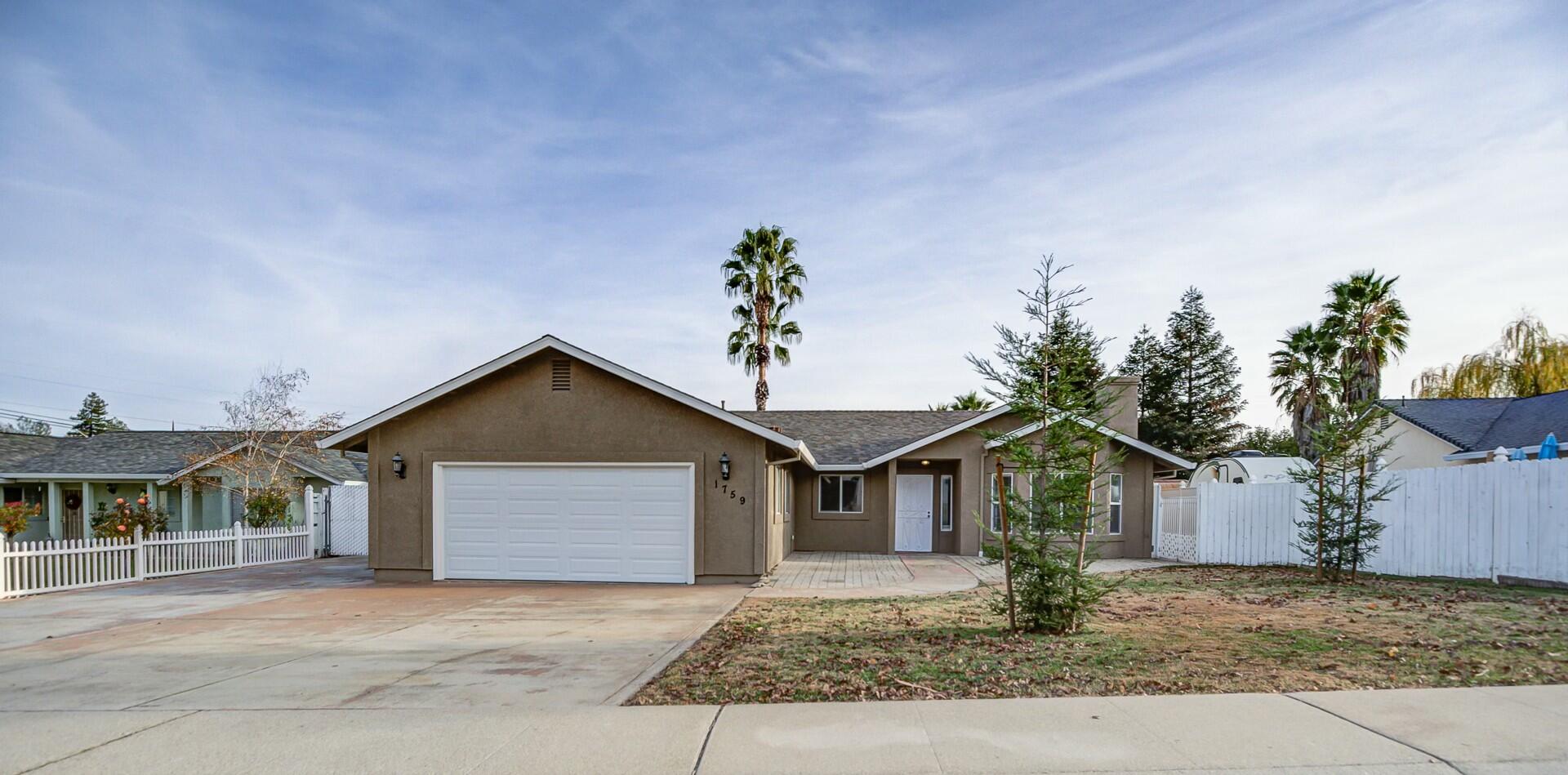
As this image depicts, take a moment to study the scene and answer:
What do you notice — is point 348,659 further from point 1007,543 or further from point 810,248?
point 810,248

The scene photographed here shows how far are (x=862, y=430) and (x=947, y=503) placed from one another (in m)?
3.16

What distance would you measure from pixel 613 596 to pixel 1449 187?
14.2 meters

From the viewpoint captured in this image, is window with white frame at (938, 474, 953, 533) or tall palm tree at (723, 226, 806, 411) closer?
window with white frame at (938, 474, 953, 533)

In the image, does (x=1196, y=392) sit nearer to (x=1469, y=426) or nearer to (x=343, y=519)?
(x=1469, y=426)

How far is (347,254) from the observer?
18.5m

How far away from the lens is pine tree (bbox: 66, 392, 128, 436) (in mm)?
72125

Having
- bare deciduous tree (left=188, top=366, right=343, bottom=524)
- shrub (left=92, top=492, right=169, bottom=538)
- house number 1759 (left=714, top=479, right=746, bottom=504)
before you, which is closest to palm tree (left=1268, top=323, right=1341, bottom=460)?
house number 1759 (left=714, top=479, right=746, bottom=504)

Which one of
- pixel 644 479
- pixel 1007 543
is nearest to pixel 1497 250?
pixel 1007 543

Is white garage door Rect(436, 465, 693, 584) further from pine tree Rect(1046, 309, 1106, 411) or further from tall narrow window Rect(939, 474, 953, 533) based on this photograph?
tall narrow window Rect(939, 474, 953, 533)

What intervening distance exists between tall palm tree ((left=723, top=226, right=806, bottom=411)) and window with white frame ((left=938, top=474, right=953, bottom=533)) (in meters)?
10.9

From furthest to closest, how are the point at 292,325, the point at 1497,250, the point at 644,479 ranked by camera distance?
the point at 292,325 < the point at 1497,250 < the point at 644,479

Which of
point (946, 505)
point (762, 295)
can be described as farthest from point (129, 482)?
point (946, 505)

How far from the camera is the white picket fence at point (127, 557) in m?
13.1

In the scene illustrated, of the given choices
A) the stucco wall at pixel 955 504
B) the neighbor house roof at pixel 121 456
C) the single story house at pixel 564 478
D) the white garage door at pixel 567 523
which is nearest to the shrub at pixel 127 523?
the single story house at pixel 564 478
